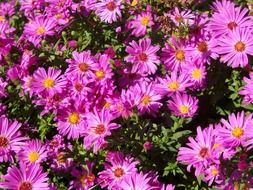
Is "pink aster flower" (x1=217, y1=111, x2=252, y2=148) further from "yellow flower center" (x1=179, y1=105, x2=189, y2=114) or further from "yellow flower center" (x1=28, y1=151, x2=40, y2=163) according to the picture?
"yellow flower center" (x1=28, y1=151, x2=40, y2=163)

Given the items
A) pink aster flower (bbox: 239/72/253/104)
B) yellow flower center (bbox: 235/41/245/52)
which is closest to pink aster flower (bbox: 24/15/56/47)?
yellow flower center (bbox: 235/41/245/52)

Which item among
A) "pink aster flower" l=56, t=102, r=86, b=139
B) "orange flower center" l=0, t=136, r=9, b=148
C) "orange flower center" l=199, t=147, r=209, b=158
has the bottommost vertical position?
"orange flower center" l=199, t=147, r=209, b=158

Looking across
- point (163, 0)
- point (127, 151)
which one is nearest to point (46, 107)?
point (127, 151)

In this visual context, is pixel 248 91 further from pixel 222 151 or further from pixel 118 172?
pixel 118 172

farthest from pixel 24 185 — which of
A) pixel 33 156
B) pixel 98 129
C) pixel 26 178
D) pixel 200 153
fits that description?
pixel 200 153

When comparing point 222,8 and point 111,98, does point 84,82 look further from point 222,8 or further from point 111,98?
point 222,8

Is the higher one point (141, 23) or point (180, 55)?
point (141, 23)
